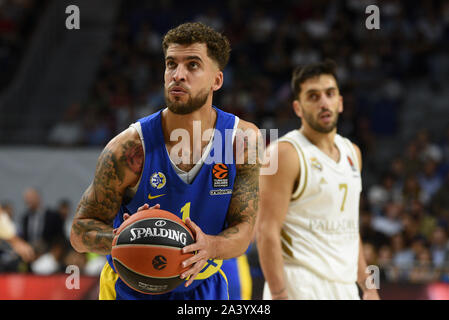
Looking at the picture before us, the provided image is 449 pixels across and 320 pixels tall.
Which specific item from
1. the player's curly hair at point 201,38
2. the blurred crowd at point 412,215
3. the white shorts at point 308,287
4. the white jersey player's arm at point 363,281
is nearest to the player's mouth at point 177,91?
the player's curly hair at point 201,38

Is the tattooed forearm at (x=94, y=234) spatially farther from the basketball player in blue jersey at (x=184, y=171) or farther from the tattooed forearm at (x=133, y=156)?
the tattooed forearm at (x=133, y=156)

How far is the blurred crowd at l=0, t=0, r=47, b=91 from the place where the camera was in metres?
12.7

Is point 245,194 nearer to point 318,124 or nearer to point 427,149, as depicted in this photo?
point 318,124

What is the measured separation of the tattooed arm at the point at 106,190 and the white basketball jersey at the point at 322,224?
4.52 feet

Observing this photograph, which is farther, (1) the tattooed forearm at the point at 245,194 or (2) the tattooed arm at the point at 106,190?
(1) the tattooed forearm at the point at 245,194

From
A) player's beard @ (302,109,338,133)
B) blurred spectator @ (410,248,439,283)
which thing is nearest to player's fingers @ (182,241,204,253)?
player's beard @ (302,109,338,133)

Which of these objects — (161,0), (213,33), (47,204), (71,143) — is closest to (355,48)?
(161,0)

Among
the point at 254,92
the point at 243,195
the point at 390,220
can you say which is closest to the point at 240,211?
the point at 243,195

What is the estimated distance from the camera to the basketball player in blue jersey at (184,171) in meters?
3.06

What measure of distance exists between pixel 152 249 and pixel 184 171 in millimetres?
560

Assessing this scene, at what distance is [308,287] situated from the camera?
159 inches

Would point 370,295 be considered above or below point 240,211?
below

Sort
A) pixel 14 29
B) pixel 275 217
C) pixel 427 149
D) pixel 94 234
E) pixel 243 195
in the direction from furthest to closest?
1. pixel 14 29
2. pixel 427 149
3. pixel 275 217
4. pixel 243 195
5. pixel 94 234
